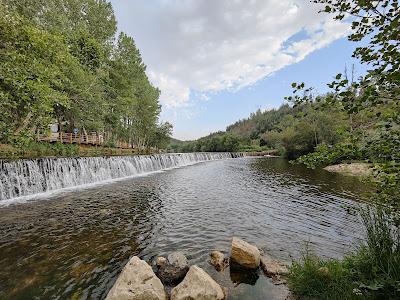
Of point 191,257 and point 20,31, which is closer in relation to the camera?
point 191,257

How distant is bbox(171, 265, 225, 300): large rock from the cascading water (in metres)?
15.1

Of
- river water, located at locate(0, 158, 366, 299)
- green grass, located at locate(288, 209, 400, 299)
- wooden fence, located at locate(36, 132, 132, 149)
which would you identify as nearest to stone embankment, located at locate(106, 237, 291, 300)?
river water, located at locate(0, 158, 366, 299)

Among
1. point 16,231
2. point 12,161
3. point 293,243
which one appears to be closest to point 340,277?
point 293,243

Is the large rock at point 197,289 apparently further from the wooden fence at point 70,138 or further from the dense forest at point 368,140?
the wooden fence at point 70,138

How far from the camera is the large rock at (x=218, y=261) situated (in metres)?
6.97

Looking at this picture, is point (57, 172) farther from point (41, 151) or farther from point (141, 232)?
point (141, 232)

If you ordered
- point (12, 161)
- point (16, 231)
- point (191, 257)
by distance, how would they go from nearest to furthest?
point (191, 257) < point (16, 231) < point (12, 161)

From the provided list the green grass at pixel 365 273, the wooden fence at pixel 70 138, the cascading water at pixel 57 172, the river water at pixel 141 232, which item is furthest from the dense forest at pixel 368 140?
the wooden fence at pixel 70 138

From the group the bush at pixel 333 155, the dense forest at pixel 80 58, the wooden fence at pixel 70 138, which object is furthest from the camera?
the wooden fence at pixel 70 138

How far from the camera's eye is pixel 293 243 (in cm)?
881

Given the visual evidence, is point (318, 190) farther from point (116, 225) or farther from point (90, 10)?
point (90, 10)

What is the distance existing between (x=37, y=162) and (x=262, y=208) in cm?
1607

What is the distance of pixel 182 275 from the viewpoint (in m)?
6.43

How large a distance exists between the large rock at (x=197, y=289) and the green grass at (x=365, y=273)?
1775 mm
